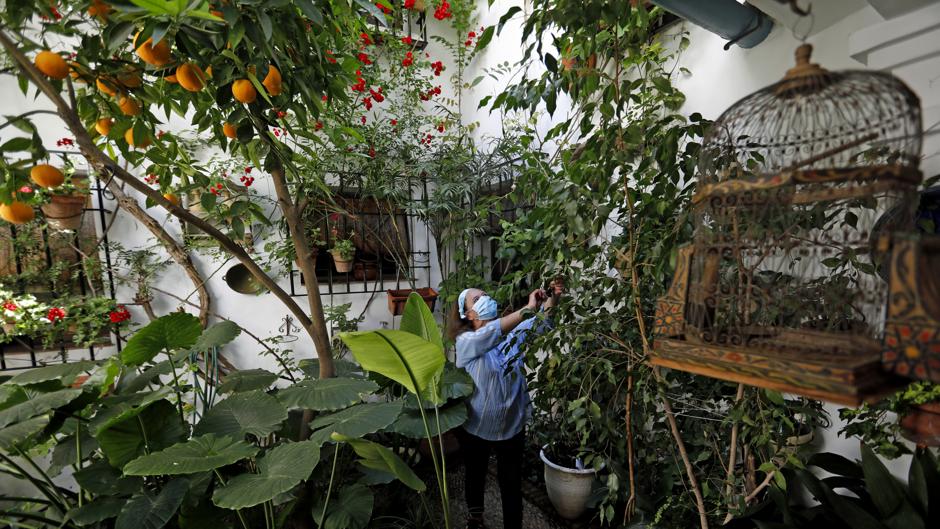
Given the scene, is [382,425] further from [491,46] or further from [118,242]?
[491,46]

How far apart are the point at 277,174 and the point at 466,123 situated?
3051mm

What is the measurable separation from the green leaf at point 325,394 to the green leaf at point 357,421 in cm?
7

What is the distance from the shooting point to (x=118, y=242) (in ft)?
9.52

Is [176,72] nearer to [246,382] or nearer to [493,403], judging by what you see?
[246,382]

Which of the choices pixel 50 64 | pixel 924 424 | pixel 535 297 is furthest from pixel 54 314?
pixel 924 424

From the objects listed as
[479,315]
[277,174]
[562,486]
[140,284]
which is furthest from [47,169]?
[562,486]

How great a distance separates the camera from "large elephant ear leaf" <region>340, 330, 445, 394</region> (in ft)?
3.64

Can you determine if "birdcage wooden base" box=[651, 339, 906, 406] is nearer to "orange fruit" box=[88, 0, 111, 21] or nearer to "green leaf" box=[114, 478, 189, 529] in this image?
"orange fruit" box=[88, 0, 111, 21]

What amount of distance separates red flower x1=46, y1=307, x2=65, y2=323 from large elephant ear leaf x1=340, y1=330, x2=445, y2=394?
101 inches

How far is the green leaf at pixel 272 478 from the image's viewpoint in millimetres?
1090

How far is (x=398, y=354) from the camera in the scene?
1.15 metres

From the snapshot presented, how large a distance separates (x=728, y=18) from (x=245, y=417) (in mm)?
2280

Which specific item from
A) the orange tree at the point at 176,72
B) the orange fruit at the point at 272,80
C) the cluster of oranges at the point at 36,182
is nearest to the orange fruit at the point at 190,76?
the orange tree at the point at 176,72

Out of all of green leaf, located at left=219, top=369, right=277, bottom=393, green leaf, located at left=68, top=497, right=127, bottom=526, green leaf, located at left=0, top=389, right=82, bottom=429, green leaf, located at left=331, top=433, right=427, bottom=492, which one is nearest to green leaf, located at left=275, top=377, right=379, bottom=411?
green leaf, located at left=331, top=433, right=427, bottom=492
